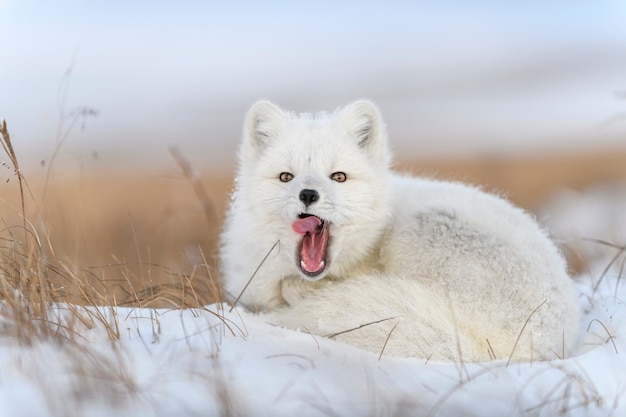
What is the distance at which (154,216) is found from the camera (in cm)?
1064

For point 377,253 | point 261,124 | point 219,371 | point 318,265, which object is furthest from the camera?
point 261,124

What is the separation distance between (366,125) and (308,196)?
2.92ft

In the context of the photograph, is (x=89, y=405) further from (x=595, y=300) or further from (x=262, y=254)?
(x=595, y=300)

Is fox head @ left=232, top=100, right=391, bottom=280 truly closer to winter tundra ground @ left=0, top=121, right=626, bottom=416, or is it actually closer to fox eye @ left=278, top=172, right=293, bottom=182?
fox eye @ left=278, top=172, right=293, bottom=182

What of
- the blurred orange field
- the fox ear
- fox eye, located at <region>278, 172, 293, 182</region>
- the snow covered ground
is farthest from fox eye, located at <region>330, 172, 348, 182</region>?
the snow covered ground

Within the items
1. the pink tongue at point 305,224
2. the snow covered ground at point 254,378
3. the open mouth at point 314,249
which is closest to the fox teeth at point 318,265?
the open mouth at point 314,249

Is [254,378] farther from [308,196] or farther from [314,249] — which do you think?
[314,249]

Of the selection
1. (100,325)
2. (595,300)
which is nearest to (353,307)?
(100,325)

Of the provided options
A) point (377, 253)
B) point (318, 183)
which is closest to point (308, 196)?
point (318, 183)

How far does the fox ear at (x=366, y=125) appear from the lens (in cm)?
430

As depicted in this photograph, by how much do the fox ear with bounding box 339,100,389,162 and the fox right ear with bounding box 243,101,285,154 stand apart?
1.30 feet

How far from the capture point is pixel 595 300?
4570 mm

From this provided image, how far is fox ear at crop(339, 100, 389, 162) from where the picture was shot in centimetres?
430

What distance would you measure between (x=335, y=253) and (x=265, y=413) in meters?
1.60
